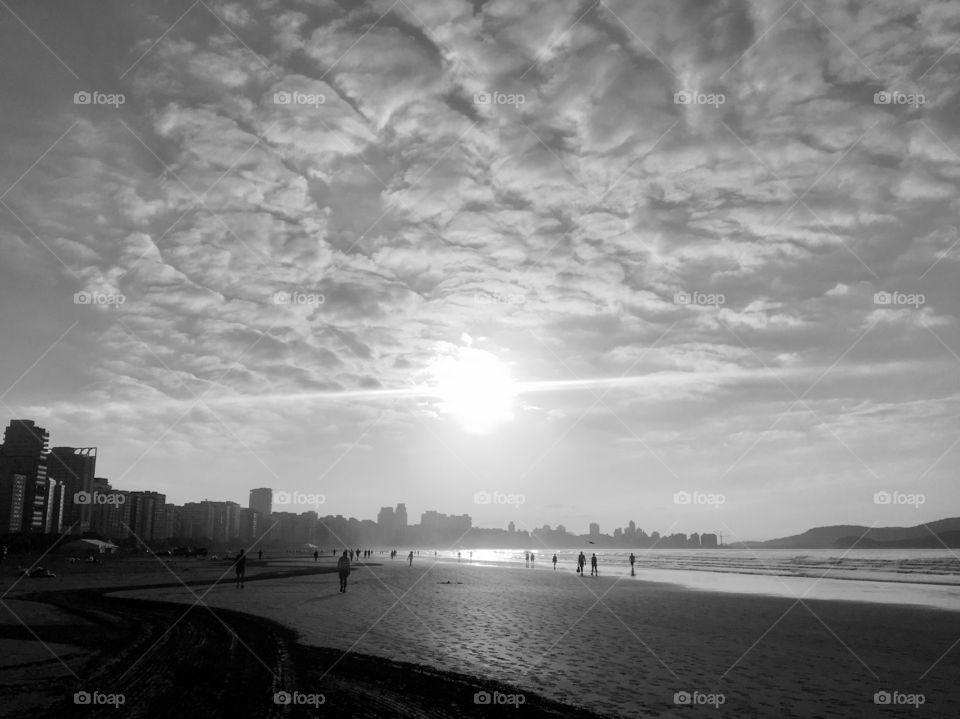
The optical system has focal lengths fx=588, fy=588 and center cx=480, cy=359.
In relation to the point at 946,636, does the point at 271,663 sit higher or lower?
higher

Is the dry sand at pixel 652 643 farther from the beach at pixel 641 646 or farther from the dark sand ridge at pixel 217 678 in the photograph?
the dark sand ridge at pixel 217 678

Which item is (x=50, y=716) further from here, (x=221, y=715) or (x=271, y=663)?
(x=271, y=663)

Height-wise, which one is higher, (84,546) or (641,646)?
(641,646)

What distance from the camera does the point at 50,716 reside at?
1045cm

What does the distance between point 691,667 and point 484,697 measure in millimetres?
7001

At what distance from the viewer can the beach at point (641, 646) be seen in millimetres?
12922

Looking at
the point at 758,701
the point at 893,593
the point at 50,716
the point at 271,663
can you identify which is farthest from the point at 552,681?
the point at 893,593

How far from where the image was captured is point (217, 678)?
13164 mm

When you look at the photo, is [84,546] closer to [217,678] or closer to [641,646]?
[217,678]

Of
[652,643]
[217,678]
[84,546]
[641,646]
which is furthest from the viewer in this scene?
[84,546]

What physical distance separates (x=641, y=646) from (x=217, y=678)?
1280cm

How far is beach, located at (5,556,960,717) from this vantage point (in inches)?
509

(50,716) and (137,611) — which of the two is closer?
(50,716)

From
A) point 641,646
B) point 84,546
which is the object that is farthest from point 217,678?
point 84,546
